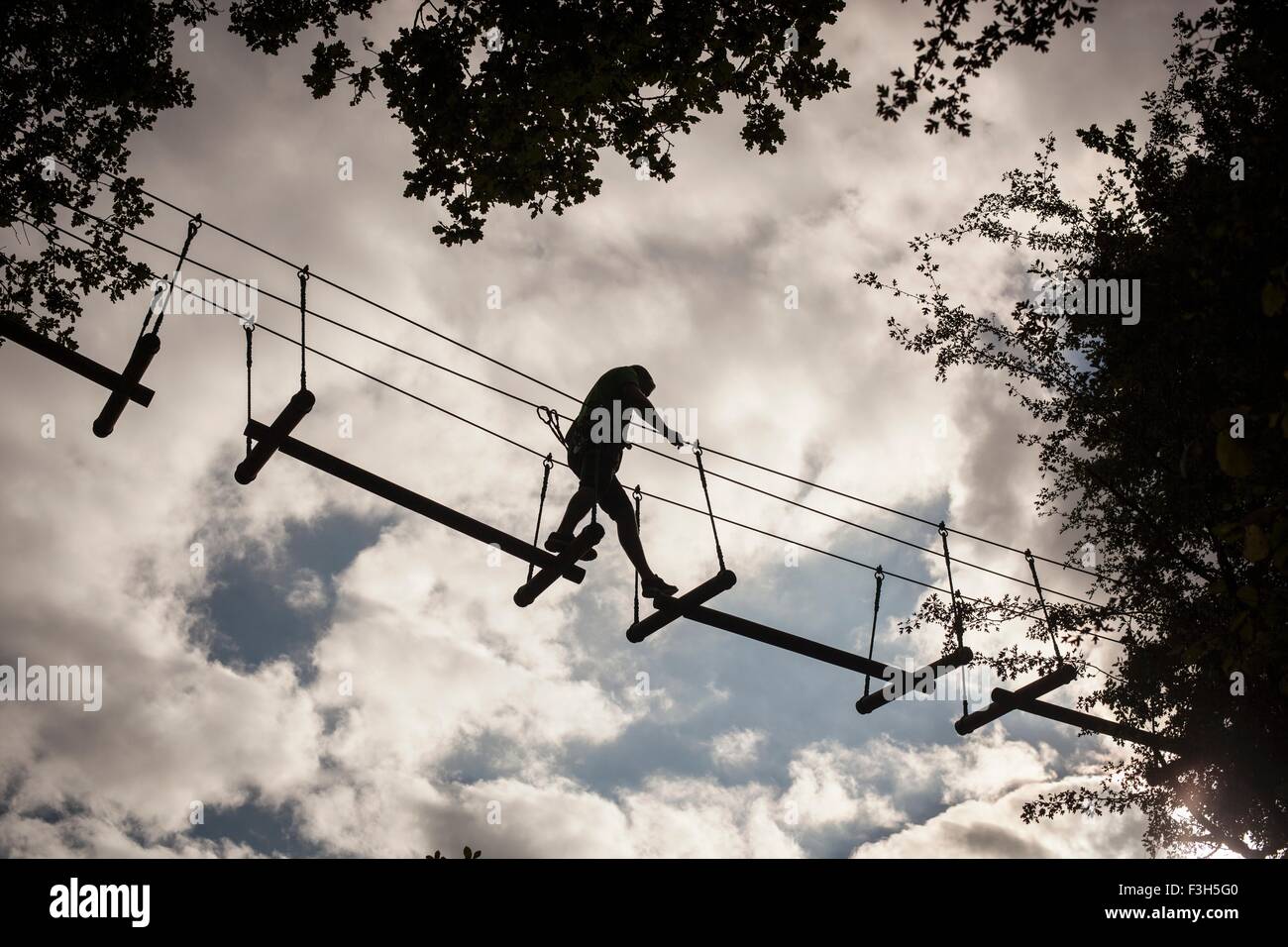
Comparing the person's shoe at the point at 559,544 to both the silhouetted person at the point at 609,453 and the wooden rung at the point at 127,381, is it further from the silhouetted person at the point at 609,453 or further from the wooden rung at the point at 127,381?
the wooden rung at the point at 127,381

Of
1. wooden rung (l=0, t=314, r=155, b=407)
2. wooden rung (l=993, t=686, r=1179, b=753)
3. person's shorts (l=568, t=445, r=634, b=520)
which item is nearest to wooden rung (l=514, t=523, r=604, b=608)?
person's shorts (l=568, t=445, r=634, b=520)

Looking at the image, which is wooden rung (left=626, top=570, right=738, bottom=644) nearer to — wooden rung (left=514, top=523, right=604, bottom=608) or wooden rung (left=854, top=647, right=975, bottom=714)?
wooden rung (left=514, top=523, right=604, bottom=608)

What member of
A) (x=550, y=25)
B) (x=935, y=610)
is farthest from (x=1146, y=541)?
(x=550, y=25)

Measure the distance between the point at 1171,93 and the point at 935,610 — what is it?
848 cm

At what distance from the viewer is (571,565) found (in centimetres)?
666

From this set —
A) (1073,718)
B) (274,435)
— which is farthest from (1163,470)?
(274,435)

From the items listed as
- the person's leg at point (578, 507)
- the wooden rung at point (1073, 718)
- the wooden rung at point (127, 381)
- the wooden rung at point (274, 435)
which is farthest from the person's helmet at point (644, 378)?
the wooden rung at point (1073, 718)

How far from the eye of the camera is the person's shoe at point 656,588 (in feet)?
23.0

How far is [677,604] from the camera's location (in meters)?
6.96

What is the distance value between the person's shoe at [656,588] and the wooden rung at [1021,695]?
3.85m
